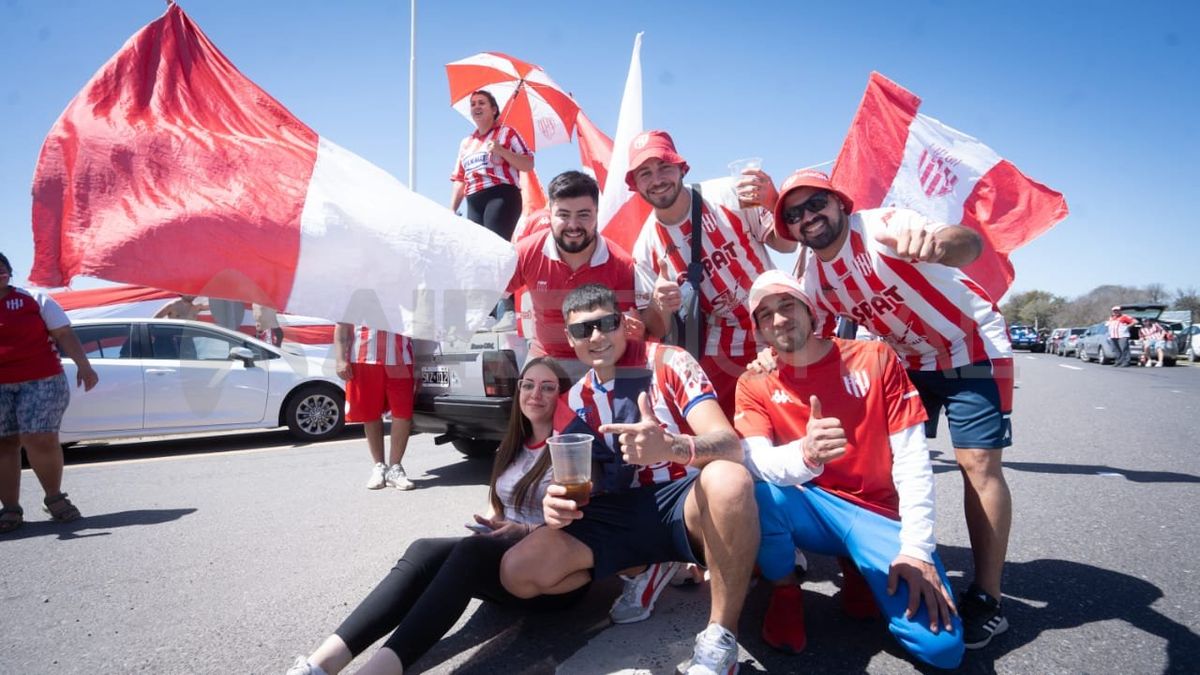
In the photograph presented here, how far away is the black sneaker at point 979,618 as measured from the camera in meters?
2.27

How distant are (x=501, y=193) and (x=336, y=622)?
394 cm

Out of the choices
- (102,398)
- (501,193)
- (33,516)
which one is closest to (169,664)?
(33,516)

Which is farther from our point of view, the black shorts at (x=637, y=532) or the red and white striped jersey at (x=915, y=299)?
the red and white striped jersey at (x=915, y=299)

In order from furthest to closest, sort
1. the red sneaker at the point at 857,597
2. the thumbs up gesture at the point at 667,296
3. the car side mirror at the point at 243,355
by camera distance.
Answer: the car side mirror at the point at 243,355
the thumbs up gesture at the point at 667,296
the red sneaker at the point at 857,597

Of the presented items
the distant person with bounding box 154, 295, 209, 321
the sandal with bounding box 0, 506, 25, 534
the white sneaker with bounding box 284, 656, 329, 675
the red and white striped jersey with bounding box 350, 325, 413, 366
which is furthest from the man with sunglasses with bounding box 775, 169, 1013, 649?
the distant person with bounding box 154, 295, 209, 321

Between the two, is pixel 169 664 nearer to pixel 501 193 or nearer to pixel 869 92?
pixel 501 193

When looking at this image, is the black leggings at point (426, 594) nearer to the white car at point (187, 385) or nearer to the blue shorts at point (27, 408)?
the blue shorts at point (27, 408)

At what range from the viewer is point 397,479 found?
489 cm

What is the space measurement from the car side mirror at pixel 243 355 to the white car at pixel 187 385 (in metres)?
0.01

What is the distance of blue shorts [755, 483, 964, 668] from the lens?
2027mm

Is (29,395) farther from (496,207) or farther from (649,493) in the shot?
(649,493)

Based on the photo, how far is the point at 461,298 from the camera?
8.64 feet

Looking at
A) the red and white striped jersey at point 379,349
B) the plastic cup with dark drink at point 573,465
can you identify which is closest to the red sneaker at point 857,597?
the plastic cup with dark drink at point 573,465

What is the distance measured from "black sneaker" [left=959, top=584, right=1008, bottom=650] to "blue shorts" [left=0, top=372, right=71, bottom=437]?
553cm
